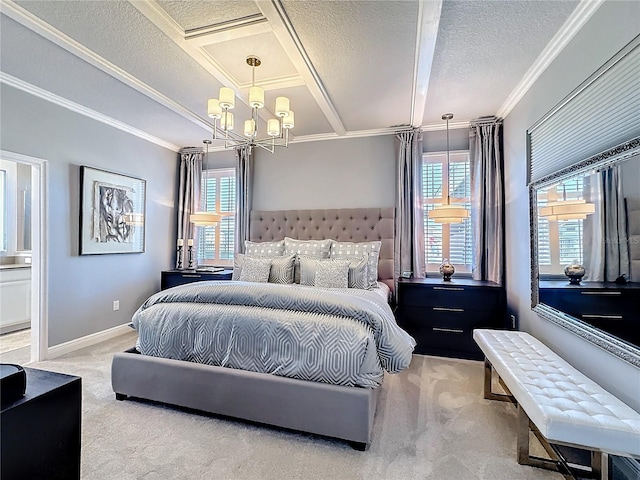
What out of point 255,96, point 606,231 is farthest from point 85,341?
point 606,231

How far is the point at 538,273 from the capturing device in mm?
2691

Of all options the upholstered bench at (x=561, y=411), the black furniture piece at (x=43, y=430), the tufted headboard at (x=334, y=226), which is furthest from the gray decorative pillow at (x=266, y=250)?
the black furniture piece at (x=43, y=430)

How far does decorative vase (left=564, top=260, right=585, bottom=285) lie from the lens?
210 centimetres

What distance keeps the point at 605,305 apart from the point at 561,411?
2.77 ft

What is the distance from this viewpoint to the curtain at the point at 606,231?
1.73 m

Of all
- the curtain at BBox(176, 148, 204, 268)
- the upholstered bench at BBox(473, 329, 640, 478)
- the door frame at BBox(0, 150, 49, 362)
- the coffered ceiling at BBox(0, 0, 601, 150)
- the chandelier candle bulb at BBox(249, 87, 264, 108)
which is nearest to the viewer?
the upholstered bench at BBox(473, 329, 640, 478)

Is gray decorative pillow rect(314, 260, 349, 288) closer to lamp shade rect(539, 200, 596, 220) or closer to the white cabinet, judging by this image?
lamp shade rect(539, 200, 596, 220)

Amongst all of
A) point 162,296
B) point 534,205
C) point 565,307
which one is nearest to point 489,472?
point 565,307

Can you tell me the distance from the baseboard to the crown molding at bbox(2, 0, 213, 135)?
291cm

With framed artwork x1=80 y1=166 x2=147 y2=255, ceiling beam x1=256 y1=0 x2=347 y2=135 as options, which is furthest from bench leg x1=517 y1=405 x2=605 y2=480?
framed artwork x1=80 y1=166 x2=147 y2=255

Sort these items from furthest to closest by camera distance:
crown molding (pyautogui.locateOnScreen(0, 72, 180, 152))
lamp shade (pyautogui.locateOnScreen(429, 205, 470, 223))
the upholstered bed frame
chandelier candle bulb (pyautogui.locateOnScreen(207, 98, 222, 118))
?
1. lamp shade (pyautogui.locateOnScreen(429, 205, 470, 223))
2. crown molding (pyautogui.locateOnScreen(0, 72, 180, 152))
3. chandelier candle bulb (pyautogui.locateOnScreen(207, 98, 222, 118))
4. the upholstered bed frame

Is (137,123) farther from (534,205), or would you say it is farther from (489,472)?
(489,472)

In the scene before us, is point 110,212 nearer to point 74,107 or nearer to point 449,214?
point 74,107

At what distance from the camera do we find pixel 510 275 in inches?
137
